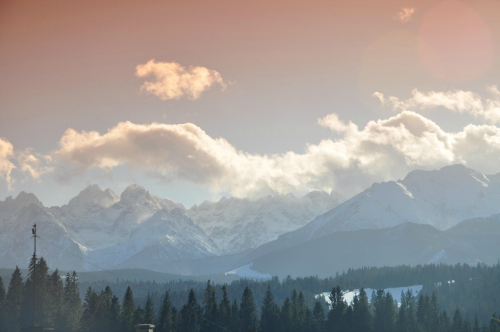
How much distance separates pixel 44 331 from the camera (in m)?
130

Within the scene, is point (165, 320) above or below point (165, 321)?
above

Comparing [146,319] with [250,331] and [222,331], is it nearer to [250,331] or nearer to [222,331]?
[222,331]

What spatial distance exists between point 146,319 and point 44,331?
217 feet

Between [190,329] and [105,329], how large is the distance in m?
22.5

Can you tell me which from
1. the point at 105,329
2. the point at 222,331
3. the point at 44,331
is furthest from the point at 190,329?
the point at 44,331

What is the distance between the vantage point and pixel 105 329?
199875mm

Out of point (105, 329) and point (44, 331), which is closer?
point (44, 331)

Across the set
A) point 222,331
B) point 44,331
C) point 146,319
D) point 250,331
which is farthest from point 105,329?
point 250,331

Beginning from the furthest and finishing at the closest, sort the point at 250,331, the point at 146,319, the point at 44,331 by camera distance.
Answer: the point at 146,319 → the point at 44,331 → the point at 250,331

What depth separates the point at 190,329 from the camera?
654 feet

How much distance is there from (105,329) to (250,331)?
92152 millimetres

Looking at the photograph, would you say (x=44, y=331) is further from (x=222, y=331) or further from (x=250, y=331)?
(x=222, y=331)

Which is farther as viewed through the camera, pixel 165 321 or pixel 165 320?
pixel 165 320

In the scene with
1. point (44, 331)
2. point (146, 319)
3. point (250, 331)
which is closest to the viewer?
point (250, 331)
